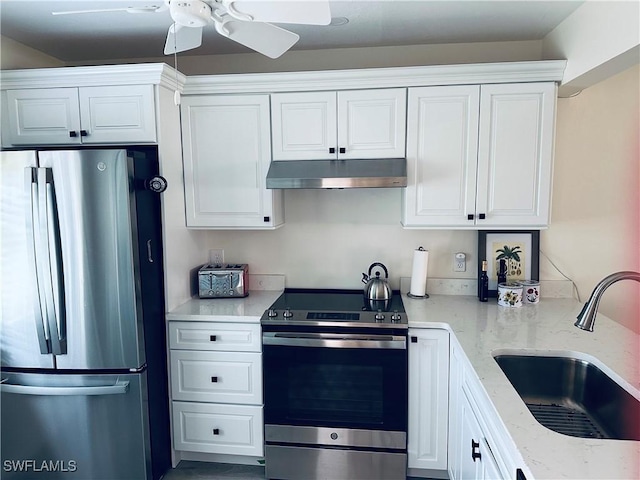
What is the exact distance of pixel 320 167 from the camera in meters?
2.48

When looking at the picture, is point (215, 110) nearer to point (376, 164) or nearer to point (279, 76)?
point (279, 76)

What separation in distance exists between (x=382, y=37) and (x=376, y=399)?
6.89ft

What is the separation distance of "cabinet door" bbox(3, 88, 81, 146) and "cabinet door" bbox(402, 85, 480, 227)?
189 cm

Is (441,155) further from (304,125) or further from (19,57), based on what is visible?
(19,57)

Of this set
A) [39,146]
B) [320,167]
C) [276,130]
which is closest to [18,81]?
[39,146]

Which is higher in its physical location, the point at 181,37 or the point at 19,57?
the point at 19,57

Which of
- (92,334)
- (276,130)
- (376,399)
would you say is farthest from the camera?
(276,130)

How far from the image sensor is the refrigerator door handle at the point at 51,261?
2055 millimetres

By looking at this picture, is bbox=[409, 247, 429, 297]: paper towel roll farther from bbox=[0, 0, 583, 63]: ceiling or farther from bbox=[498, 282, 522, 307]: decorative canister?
bbox=[0, 0, 583, 63]: ceiling

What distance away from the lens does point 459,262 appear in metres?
2.81

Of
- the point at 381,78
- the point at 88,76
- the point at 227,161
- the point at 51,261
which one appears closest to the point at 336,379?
the point at 227,161

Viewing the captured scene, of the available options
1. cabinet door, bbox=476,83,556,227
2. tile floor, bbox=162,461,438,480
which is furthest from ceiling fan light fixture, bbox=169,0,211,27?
tile floor, bbox=162,461,438,480

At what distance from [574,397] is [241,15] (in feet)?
6.28

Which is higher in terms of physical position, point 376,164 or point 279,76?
point 279,76
